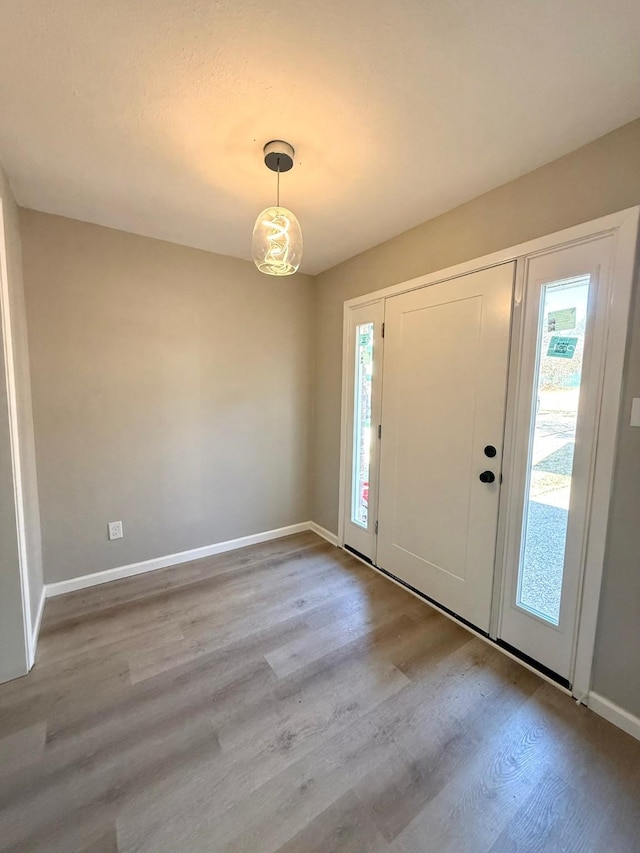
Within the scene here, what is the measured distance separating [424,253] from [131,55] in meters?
1.69

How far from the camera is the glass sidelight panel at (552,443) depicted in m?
1.58

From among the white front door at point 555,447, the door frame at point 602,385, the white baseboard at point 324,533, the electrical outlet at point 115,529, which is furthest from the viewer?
the white baseboard at point 324,533

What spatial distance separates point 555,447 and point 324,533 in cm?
214

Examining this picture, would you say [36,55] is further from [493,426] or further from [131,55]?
[493,426]

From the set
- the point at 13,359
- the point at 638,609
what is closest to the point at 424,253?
the point at 638,609

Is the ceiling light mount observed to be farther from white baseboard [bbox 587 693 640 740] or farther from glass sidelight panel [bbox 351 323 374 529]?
white baseboard [bbox 587 693 640 740]

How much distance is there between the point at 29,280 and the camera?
213 cm

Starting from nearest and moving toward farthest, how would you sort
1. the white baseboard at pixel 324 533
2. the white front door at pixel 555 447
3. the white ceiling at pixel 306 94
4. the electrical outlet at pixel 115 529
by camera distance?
the white ceiling at pixel 306 94 < the white front door at pixel 555 447 < the electrical outlet at pixel 115 529 < the white baseboard at pixel 324 533

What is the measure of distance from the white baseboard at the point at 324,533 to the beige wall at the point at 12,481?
2096mm

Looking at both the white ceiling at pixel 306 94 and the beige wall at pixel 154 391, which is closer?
the white ceiling at pixel 306 94

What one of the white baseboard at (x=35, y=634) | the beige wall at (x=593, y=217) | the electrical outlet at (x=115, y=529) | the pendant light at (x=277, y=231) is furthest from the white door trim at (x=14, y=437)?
the beige wall at (x=593, y=217)

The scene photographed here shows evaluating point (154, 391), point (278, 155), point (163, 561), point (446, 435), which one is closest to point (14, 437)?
point (154, 391)

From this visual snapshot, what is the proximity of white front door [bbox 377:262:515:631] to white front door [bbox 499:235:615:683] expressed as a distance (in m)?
0.13

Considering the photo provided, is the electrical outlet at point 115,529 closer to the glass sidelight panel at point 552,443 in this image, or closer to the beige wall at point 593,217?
the glass sidelight panel at point 552,443
